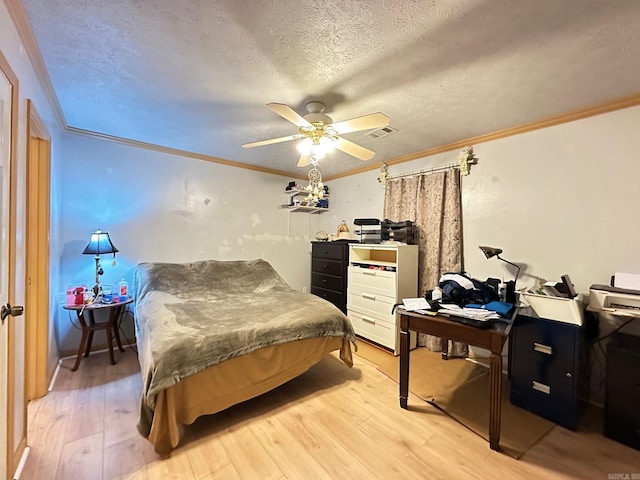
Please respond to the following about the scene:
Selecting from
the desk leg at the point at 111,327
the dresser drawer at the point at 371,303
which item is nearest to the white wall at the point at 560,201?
the dresser drawer at the point at 371,303

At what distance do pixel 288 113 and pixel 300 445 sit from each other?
2113 millimetres

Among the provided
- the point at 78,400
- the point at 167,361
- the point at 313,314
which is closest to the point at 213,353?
the point at 167,361

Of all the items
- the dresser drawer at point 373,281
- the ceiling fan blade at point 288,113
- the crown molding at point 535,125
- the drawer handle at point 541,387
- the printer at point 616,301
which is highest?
the crown molding at point 535,125

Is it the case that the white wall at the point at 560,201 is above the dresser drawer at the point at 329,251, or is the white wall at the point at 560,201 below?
above

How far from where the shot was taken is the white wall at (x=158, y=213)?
9.36 feet

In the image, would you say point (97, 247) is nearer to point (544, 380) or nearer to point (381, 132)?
point (381, 132)

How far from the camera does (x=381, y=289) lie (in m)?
3.17

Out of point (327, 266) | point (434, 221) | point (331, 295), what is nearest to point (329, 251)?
point (327, 266)

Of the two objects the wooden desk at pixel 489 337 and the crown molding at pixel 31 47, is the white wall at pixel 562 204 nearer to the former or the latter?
the wooden desk at pixel 489 337

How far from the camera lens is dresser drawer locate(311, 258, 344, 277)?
3807mm

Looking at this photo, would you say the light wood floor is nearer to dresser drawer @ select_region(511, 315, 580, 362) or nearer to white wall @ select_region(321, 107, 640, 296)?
dresser drawer @ select_region(511, 315, 580, 362)

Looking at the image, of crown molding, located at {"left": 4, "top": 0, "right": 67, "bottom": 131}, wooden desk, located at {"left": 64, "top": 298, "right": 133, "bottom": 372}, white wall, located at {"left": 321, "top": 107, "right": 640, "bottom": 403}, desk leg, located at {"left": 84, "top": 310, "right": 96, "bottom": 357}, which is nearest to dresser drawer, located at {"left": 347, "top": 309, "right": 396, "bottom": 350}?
white wall, located at {"left": 321, "top": 107, "right": 640, "bottom": 403}

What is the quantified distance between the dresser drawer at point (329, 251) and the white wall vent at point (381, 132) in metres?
1.50

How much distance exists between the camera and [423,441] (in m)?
1.75
